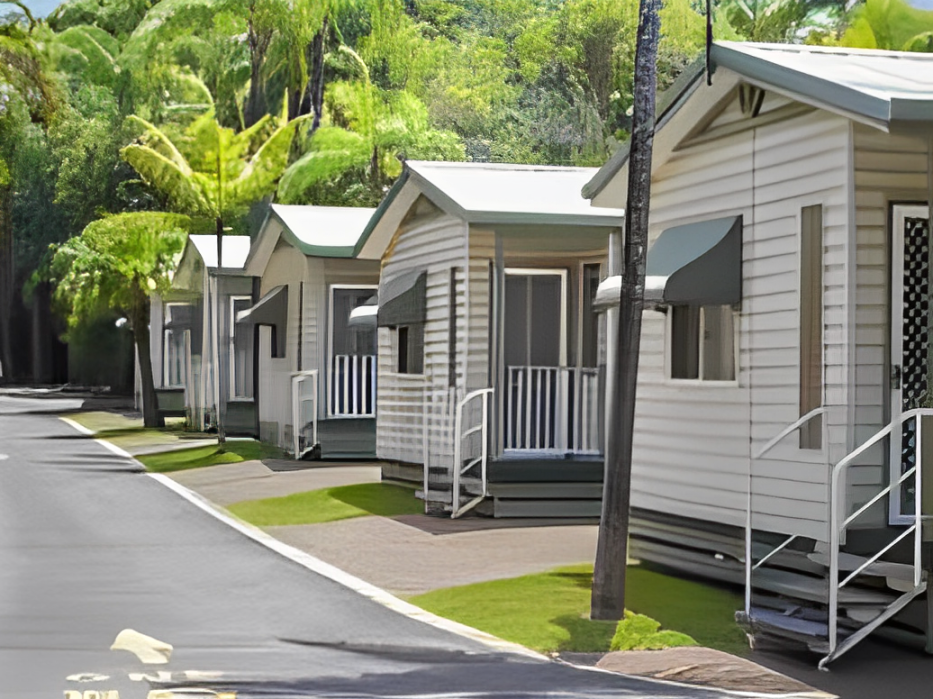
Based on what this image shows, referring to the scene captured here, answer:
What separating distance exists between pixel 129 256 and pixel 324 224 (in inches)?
549

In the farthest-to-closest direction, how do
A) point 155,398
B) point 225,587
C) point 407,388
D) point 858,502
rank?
point 155,398
point 407,388
point 225,587
point 858,502

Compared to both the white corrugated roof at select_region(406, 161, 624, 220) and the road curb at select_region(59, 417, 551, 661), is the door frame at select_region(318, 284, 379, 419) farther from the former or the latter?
the white corrugated roof at select_region(406, 161, 624, 220)

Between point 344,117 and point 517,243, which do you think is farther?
point 344,117

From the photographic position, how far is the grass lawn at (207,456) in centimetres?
2714

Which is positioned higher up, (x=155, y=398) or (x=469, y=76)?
(x=469, y=76)

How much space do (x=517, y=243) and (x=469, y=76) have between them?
150 feet

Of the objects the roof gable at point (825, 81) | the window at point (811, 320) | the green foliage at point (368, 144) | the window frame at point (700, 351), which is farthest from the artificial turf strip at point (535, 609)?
the green foliage at point (368, 144)

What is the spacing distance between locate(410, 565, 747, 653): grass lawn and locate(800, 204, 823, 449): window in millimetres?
1520

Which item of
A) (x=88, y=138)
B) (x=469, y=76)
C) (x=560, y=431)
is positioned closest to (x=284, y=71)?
(x=88, y=138)

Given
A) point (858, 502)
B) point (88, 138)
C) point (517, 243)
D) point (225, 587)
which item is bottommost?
point (225, 587)

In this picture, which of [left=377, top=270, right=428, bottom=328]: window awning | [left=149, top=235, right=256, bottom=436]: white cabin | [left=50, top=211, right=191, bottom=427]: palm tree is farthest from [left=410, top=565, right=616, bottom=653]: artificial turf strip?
[left=50, top=211, right=191, bottom=427]: palm tree

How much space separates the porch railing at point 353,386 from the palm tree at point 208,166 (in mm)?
11351

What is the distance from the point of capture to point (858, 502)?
11422 millimetres

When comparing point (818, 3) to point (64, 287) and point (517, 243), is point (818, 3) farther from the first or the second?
point (517, 243)
